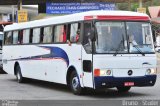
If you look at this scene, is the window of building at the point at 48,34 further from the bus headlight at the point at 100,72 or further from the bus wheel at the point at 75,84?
the bus headlight at the point at 100,72

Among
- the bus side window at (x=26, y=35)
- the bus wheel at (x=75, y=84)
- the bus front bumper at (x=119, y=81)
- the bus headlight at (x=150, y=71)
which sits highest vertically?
the bus side window at (x=26, y=35)

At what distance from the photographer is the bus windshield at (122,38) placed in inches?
618

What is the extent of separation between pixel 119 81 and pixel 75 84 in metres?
1.84

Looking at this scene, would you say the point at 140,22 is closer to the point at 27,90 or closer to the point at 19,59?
the point at 27,90

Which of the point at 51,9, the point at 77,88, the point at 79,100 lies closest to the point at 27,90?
the point at 77,88

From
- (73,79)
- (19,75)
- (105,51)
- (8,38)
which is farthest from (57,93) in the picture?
(8,38)

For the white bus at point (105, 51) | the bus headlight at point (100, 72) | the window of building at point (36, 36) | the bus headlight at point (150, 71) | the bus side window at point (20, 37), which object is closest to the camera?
the bus headlight at point (100, 72)

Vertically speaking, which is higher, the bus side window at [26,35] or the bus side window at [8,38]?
the bus side window at [26,35]

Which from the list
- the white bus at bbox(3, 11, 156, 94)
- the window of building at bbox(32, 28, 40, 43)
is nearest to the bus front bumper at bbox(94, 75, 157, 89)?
the white bus at bbox(3, 11, 156, 94)

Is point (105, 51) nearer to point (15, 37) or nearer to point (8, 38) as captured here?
point (15, 37)

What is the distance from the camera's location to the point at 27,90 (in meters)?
19.1

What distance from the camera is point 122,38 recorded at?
→ 15922mm

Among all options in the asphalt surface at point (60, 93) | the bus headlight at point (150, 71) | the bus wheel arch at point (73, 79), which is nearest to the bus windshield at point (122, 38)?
the bus headlight at point (150, 71)

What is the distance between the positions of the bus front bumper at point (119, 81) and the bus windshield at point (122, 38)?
2.69 ft
